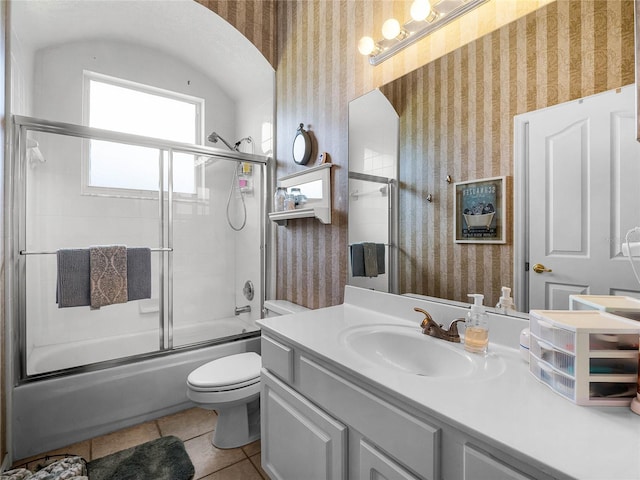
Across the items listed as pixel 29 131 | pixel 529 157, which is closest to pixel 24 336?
pixel 29 131

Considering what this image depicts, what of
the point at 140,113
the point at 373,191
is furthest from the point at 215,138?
the point at 373,191

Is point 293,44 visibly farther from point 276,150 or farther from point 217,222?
point 217,222

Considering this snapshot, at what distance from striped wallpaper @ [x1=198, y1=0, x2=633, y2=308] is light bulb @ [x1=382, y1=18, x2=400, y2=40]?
0.32 ft

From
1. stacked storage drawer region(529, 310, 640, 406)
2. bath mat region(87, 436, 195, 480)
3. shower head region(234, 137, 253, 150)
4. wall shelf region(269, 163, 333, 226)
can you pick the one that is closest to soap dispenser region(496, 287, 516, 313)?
stacked storage drawer region(529, 310, 640, 406)

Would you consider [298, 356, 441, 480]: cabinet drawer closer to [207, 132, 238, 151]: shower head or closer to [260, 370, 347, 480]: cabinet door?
[260, 370, 347, 480]: cabinet door

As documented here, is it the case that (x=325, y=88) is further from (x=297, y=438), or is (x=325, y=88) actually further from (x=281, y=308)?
(x=297, y=438)

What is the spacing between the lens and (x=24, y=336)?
5.70 ft

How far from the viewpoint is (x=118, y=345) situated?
7.70 ft

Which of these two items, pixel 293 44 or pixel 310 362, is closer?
pixel 310 362

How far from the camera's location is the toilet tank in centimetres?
209

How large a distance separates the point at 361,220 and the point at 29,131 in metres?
1.93

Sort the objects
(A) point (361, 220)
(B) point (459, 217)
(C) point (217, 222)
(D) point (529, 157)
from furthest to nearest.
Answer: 1. (C) point (217, 222)
2. (A) point (361, 220)
3. (B) point (459, 217)
4. (D) point (529, 157)

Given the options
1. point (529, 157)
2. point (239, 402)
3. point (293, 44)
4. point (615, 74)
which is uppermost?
point (293, 44)

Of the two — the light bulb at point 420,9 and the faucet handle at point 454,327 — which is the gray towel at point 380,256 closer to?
the faucet handle at point 454,327
